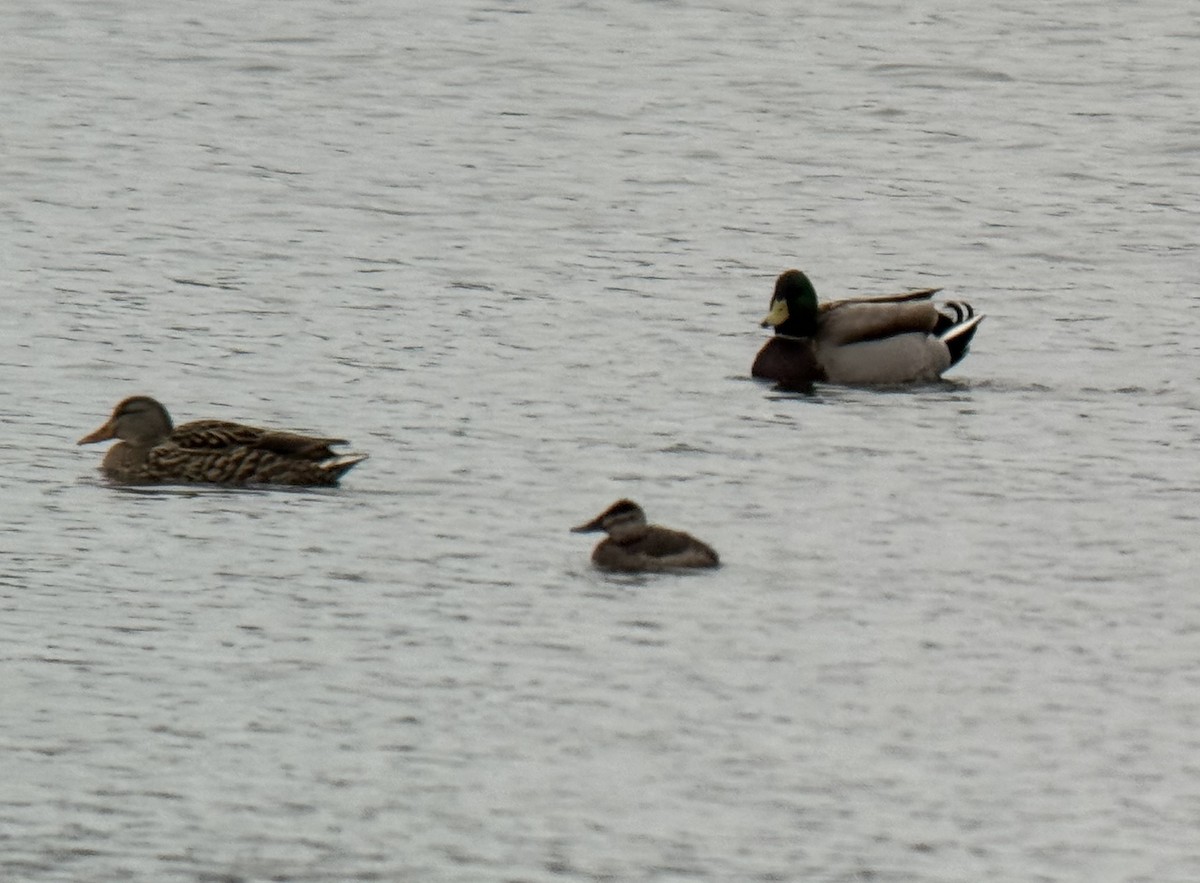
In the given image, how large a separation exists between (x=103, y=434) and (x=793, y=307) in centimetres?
536

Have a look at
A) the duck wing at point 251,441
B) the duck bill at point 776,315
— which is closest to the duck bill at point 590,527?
the duck wing at point 251,441

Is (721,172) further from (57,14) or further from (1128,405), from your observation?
(57,14)

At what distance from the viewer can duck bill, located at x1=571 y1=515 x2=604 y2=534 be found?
521 inches

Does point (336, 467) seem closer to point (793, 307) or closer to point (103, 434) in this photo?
point (103, 434)

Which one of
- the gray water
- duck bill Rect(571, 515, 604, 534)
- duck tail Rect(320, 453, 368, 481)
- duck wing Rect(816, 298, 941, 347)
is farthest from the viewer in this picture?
duck wing Rect(816, 298, 941, 347)

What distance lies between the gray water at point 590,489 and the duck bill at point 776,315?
1.00 ft

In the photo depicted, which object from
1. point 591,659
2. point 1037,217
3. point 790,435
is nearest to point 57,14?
point 1037,217

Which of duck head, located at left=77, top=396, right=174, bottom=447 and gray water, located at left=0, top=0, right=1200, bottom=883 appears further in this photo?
duck head, located at left=77, top=396, right=174, bottom=447

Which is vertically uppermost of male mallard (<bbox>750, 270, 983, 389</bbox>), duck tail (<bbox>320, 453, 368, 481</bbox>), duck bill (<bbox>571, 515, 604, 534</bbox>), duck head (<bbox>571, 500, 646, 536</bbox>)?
duck head (<bbox>571, 500, 646, 536</bbox>)

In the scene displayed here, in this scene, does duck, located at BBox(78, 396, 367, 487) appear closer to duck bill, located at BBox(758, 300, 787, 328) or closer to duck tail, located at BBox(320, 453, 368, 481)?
duck tail, located at BBox(320, 453, 368, 481)

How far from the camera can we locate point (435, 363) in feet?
58.7

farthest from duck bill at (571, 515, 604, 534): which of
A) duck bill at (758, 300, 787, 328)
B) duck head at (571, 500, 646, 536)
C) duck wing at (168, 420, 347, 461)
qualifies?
duck bill at (758, 300, 787, 328)

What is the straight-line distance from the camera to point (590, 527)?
13320 millimetres

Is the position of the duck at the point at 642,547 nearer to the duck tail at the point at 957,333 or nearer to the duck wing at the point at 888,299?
the duck tail at the point at 957,333
